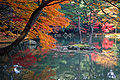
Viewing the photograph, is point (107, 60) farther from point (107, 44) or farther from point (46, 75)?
point (107, 44)

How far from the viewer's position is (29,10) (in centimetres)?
439

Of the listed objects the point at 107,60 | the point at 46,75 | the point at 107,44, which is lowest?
the point at 107,44

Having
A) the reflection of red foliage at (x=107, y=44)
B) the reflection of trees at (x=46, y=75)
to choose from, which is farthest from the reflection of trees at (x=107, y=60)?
the reflection of red foliage at (x=107, y=44)

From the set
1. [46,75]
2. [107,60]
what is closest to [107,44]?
[107,60]

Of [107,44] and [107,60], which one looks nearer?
[107,60]

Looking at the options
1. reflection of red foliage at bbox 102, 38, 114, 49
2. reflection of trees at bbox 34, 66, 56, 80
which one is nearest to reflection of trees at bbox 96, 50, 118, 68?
reflection of trees at bbox 34, 66, 56, 80

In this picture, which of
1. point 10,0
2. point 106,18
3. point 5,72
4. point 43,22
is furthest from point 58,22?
point 5,72

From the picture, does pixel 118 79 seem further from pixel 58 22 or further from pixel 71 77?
pixel 58 22

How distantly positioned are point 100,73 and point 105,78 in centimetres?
67

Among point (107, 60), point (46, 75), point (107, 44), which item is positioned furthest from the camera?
point (107, 44)

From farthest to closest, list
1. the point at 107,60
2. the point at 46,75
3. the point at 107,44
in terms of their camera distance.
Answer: the point at 107,44 → the point at 107,60 → the point at 46,75

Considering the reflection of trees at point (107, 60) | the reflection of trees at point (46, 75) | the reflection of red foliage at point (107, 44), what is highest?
the reflection of trees at point (46, 75)

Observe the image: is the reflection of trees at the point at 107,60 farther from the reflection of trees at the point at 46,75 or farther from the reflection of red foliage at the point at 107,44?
the reflection of red foliage at the point at 107,44

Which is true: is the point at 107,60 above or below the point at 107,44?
above
